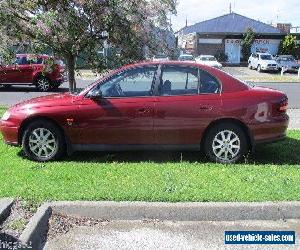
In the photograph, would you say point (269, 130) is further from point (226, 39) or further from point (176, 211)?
point (226, 39)

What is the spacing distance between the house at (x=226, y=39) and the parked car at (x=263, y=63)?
7.25 meters

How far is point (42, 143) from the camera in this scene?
723cm

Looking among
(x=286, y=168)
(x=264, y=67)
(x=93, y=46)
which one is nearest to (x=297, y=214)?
(x=286, y=168)

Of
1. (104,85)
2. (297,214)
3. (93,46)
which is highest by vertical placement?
(93,46)

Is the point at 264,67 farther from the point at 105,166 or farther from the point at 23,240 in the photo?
the point at 23,240

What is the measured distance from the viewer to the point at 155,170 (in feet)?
21.6

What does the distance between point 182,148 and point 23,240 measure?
11.0 ft

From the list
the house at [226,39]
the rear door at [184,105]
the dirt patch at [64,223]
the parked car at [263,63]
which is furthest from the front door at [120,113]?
the house at [226,39]

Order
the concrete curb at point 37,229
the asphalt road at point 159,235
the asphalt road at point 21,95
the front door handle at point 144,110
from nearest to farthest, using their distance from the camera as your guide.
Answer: the concrete curb at point 37,229 → the asphalt road at point 159,235 → the front door handle at point 144,110 → the asphalt road at point 21,95

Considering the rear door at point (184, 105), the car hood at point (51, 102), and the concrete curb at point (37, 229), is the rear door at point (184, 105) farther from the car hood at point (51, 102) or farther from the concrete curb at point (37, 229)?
the concrete curb at point (37, 229)

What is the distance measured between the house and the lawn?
46034 millimetres

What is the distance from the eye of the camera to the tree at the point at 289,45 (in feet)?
172

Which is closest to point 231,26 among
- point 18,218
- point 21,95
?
point 21,95

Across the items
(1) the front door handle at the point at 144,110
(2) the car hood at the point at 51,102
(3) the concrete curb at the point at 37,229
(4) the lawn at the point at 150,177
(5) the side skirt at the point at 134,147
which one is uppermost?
(2) the car hood at the point at 51,102
